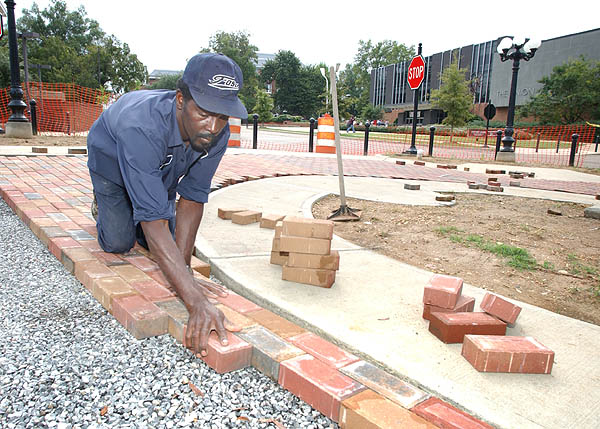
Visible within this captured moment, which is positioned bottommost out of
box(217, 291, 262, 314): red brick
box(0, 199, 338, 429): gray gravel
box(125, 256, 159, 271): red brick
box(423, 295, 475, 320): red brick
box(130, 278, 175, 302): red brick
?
box(0, 199, 338, 429): gray gravel

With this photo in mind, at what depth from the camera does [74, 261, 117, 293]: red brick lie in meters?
2.65

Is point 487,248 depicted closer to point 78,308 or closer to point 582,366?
point 582,366

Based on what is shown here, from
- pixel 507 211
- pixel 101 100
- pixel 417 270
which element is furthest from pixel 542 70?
pixel 417 270

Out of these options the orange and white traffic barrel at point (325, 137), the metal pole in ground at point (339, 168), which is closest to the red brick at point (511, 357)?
the metal pole in ground at point (339, 168)

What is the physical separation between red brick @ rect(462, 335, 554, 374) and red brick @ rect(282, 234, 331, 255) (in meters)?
1.05

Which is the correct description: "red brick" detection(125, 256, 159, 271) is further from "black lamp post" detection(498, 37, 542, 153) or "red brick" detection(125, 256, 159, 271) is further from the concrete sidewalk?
"black lamp post" detection(498, 37, 542, 153)

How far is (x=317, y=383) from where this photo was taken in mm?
1736

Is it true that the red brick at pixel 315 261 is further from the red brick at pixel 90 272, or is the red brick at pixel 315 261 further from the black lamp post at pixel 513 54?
the black lamp post at pixel 513 54

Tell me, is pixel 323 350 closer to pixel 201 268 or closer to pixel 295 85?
pixel 201 268

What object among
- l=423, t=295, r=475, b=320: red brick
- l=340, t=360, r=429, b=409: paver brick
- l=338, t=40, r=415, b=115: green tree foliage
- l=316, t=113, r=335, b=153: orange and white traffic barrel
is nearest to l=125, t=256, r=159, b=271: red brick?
l=340, t=360, r=429, b=409: paver brick

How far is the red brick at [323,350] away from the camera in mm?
1927

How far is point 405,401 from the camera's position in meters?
1.69

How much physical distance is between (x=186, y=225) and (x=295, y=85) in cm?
8033

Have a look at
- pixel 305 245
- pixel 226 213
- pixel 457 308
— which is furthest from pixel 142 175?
pixel 226 213
